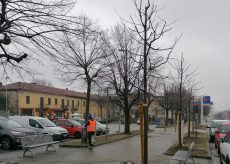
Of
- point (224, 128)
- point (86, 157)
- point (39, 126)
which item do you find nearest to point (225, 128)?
point (224, 128)

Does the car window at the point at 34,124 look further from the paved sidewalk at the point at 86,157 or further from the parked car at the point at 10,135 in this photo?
the paved sidewalk at the point at 86,157

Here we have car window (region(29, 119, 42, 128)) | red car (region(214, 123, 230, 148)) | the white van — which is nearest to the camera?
red car (region(214, 123, 230, 148))

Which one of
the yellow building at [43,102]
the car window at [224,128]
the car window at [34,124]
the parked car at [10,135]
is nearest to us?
the parked car at [10,135]

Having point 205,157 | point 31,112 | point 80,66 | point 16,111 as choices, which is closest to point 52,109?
point 31,112

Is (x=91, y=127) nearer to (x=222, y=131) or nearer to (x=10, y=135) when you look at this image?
(x=10, y=135)

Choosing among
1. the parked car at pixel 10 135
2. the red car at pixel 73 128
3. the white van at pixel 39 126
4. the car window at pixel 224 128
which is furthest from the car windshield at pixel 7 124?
the car window at pixel 224 128


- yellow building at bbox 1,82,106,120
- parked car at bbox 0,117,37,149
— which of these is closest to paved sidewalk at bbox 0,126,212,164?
parked car at bbox 0,117,37,149

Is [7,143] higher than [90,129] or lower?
lower

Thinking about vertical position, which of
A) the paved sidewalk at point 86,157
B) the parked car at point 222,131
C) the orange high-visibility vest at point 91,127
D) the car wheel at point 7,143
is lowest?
the paved sidewalk at point 86,157

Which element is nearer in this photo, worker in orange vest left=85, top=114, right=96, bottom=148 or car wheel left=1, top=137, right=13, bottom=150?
worker in orange vest left=85, top=114, right=96, bottom=148

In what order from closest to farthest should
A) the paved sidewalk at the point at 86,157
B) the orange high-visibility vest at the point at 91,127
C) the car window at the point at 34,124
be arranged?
the paved sidewalk at the point at 86,157 → the orange high-visibility vest at the point at 91,127 → the car window at the point at 34,124

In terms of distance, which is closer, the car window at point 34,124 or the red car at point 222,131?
the red car at point 222,131

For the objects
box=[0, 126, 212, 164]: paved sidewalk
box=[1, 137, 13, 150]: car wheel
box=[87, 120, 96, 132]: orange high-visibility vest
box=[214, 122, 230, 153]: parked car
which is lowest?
box=[0, 126, 212, 164]: paved sidewalk

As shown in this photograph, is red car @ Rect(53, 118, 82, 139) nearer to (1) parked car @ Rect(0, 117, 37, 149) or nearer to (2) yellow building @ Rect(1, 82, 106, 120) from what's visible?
(1) parked car @ Rect(0, 117, 37, 149)
